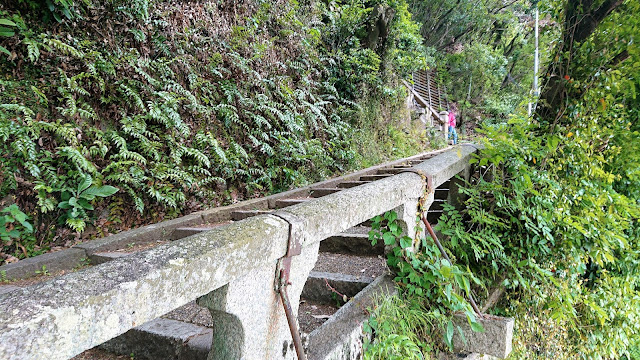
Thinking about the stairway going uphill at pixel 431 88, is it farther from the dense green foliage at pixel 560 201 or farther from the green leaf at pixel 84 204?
the green leaf at pixel 84 204

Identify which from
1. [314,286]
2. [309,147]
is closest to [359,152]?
[309,147]

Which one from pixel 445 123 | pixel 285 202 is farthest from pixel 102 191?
pixel 445 123

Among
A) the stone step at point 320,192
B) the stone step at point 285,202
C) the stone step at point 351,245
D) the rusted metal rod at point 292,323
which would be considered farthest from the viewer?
the stone step at point 320,192

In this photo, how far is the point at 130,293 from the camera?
831mm

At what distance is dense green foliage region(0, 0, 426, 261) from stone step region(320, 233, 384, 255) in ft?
6.63

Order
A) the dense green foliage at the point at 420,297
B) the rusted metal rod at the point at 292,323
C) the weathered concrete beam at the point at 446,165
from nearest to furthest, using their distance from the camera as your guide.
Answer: the rusted metal rod at the point at 292,323 < the dense green foliage at the point at 420,297 < the weathered concrete beam at the point at 446,165

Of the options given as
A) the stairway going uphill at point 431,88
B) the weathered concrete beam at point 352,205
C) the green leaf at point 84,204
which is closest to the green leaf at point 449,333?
the weathered concrete beam at point 352,205

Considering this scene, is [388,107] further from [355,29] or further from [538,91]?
[538,91]

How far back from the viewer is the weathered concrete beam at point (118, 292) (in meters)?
0.67

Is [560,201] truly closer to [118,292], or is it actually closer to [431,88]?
[118,292]

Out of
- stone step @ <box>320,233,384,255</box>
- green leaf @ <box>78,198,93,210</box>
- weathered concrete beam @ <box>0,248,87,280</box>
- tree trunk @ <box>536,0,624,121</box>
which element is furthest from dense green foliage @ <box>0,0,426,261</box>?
tree trunk @ <box>536,0,624,121</box>

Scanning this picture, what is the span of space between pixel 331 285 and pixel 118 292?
177 cm

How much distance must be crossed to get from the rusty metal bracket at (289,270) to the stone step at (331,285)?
3.57ft

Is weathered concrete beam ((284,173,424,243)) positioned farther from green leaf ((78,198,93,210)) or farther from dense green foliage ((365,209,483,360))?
green leaf ((78,198,93,210))
